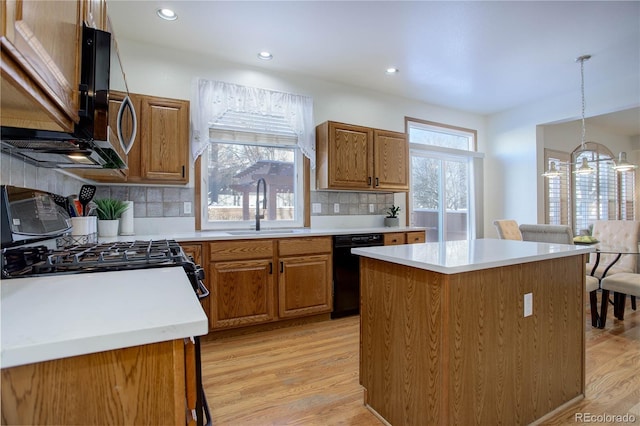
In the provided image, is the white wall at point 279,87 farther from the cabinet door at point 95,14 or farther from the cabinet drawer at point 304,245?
the cabinet door at point 95,14

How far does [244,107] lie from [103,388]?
311 centimetres

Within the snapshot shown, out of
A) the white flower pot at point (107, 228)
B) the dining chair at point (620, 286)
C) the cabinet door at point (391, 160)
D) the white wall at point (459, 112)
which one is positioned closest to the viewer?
the white flower pot at point (107, 228)

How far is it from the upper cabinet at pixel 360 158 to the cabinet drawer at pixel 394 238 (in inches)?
23.7

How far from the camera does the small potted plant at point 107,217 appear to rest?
2.52 metres

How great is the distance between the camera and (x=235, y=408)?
1828 mm

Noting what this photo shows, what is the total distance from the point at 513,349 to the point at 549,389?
0.43 metres

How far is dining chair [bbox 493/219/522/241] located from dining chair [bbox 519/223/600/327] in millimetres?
308

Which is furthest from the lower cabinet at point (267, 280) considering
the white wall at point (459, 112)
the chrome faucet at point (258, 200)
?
the white wall at point (459, 112)

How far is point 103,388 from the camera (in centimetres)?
63

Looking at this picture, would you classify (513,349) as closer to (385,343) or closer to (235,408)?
(385,343)

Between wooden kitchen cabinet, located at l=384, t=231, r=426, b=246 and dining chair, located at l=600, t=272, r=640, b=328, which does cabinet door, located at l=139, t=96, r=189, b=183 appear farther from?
dining chair, located at l=600, t=272, r=640, b=328

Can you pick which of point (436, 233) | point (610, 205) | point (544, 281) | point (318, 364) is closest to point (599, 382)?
point (544, 281)

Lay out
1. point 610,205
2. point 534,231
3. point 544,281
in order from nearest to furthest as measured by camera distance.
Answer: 1. point 544,281
2. point 534,231
3. point 610,205

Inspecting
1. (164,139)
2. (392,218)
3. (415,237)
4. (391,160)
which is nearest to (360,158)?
(391,160)
